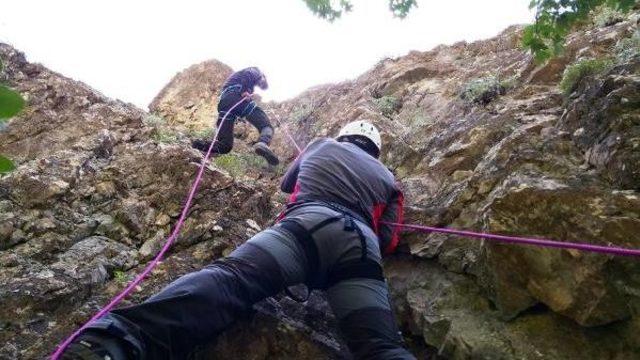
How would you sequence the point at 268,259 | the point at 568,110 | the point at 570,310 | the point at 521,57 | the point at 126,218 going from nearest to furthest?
the point at 570,310, the point at 268,259, the point at 568,110, the point at 126,218, the point at 521,57

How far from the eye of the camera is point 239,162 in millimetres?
8039

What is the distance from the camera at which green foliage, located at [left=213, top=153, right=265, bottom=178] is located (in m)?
7.33

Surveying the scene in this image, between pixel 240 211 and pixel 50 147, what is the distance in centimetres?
244

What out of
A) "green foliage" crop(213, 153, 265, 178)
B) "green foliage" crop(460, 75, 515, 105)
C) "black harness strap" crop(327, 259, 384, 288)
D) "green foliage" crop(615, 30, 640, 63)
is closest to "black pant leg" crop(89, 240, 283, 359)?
"black harness strap" crop(327, 259, 384, 288)

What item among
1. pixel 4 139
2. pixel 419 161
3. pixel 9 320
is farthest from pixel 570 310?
pixel 4 139

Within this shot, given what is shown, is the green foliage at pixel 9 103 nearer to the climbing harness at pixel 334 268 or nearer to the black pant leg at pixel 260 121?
the climbing harness at pixel 334 268

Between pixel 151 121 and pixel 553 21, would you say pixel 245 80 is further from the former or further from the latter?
pixel 553 21

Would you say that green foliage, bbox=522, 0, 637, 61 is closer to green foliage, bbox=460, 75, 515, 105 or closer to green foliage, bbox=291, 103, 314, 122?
green foliage, bbox=460, 75, 515, 105

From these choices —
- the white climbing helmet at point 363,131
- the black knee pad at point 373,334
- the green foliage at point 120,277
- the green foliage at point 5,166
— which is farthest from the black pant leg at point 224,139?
the green foliage at point 5,166

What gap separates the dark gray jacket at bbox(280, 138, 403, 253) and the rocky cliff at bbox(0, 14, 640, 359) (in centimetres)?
28

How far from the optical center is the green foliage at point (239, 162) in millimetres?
7329

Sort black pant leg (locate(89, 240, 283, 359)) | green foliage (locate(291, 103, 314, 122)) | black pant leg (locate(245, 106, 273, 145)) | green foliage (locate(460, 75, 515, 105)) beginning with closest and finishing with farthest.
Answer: black pant leg (locate(89, 240, 283, 359)), green foliage (locate(460, 75, 515, 105)), black pant leg (locate(245, 106, 273, 145)), green foliage (locate(291, 103, 314, 122))

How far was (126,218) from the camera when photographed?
4.88m

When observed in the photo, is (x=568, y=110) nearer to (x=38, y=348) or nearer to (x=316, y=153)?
(x=316, y=153)
